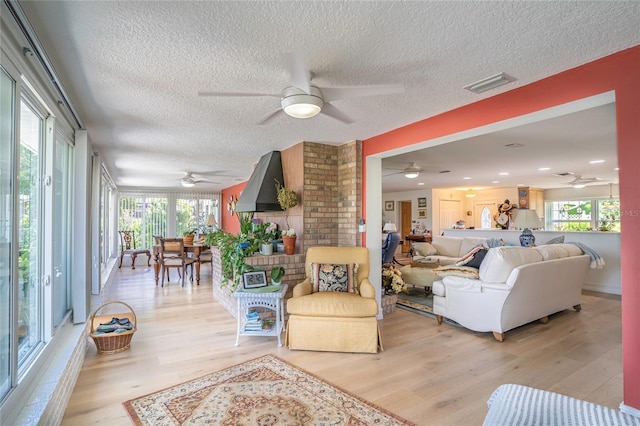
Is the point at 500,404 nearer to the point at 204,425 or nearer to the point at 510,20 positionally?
the point at 204,425

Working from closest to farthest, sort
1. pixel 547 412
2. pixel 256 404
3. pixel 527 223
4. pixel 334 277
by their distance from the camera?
pixel 547 412 → pixel 256 404 → pixel 334 277 → pixel 527 223

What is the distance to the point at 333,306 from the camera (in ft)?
10.4

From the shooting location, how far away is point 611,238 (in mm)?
5797

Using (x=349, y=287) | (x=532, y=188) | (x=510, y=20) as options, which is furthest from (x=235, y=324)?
(x=532, y=188)

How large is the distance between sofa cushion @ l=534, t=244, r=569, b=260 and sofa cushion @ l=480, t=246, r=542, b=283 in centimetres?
36

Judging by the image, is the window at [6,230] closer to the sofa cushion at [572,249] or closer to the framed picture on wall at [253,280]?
the framed picture on wall at [253,280]

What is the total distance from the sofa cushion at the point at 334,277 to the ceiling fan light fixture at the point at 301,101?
1.82m

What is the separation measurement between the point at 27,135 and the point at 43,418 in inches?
66.6

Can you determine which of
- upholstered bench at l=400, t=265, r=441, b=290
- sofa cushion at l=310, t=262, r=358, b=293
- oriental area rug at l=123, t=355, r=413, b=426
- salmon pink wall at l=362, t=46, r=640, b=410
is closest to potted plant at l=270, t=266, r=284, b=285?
sofa cushion at l=310, t=262, r=358, b=293

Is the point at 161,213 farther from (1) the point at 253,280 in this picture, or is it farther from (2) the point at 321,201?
(1) the point at 253,280

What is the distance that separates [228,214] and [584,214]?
432 inches

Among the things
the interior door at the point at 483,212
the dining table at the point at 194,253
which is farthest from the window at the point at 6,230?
the interior door at the point at 483,212

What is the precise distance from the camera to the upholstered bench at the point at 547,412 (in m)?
1.23

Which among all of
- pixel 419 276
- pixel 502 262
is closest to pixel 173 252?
pixel 419 276
